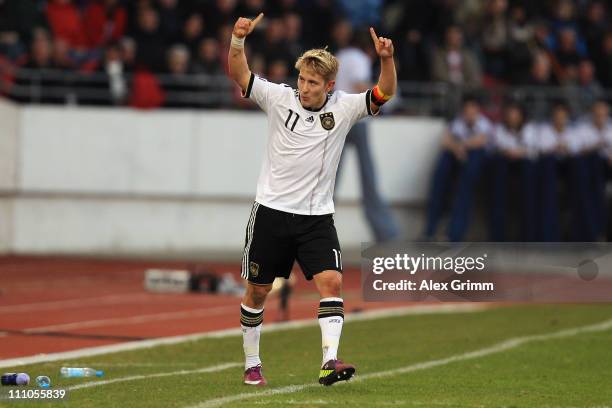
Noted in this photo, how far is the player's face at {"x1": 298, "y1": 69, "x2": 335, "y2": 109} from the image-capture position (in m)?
9.16

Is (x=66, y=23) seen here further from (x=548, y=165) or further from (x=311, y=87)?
(x=311, y=87)

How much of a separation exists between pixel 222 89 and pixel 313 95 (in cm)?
1373

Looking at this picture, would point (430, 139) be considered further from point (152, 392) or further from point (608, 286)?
point (152, 392)

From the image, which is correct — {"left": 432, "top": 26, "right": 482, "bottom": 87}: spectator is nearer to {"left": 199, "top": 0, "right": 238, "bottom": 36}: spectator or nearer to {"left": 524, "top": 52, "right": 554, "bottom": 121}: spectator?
{"left": 524, "top": 52, "right": 554, "bottom": 121}: spectator

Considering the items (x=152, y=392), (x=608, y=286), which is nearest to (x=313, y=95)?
(x=152, y=392)

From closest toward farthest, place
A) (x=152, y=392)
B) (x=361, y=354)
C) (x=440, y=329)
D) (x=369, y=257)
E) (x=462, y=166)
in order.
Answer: (x=152, y=392) < (x=369, y=257) < (x=361, y=354) < (x=440, y=329) < (x=462, y=166)

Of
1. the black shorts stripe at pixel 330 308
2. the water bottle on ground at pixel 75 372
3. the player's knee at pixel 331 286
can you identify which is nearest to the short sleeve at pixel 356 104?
the player's knee at pixel 331 286

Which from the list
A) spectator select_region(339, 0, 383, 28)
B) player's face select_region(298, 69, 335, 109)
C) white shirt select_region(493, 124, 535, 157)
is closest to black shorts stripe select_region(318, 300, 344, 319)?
player's face select_region(298, 69, 335, 109)

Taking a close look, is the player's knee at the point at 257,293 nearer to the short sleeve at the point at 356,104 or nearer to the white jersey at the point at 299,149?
the white jersey at the point at 299,149

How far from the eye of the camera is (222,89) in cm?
2281

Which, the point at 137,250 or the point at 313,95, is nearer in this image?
the point at 313,95

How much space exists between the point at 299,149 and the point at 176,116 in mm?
13623

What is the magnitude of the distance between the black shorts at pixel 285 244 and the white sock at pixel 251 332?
28cm

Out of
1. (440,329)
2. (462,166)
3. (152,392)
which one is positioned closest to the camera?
(152,392)
